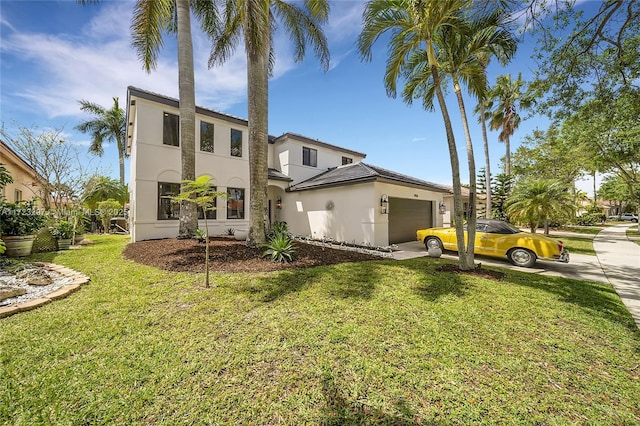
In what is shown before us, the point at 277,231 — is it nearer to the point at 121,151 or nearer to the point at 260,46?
the point at 260,46

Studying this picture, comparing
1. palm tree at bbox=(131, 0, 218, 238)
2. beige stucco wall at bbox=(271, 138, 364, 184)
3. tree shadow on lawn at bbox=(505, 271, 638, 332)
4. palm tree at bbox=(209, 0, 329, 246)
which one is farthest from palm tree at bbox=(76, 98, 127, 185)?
tree shadow on lawn at bbox=(505, 271, 638, 332)

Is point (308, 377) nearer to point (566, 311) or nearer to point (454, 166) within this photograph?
point (566, 311)

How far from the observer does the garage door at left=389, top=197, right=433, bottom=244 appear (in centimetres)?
1166

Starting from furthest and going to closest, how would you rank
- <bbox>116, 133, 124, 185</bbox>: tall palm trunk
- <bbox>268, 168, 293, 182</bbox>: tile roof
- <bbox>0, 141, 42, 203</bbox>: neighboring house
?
<bbox>116, 133, 124, 185</bbox>: tall palm trunk → <bbox>268, 168, 293, 182</bbox>: tile roof → <bbox>0, 141, 42, 203</bbox>: neighboring house

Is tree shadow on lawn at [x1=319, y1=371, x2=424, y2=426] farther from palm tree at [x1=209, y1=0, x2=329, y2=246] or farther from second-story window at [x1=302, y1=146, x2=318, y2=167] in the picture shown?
second-story window at [x1=302, y1=146, x2=318, y2=167]

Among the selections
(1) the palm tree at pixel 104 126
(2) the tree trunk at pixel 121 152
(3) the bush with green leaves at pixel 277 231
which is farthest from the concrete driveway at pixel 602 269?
(1) the palm tree at pixel 104 126

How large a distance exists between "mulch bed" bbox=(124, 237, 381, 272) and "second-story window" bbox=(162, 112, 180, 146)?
5474mm

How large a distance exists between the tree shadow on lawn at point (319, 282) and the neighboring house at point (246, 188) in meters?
Result: 4.19

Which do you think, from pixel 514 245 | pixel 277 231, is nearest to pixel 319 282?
pixel 277 231

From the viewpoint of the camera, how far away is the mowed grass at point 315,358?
2.14 meters

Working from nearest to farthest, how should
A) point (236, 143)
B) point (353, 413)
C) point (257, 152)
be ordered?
1. point (353, 413)
2. point (257, 152)
3. point (236, 143)

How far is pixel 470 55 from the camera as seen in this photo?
6.38m

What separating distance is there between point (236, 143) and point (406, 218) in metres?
10.3

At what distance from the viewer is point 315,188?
12664 millimetres
